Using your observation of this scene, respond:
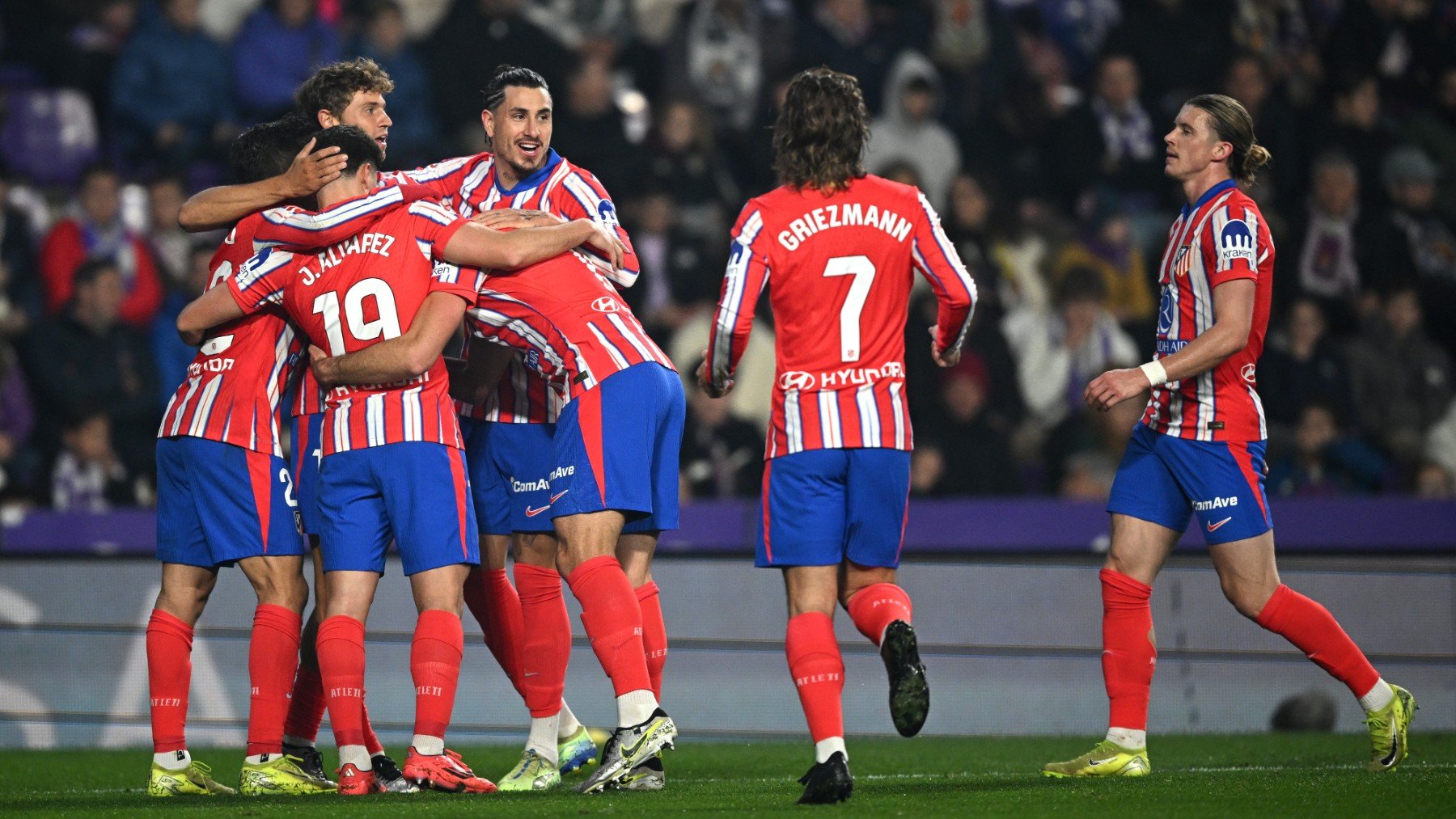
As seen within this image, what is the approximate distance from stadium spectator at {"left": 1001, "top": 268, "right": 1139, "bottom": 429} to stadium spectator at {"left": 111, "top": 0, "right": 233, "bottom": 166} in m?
5.40

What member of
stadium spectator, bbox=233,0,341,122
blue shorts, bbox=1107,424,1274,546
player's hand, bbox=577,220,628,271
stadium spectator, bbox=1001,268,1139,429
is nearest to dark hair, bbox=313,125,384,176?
player's hand, bbox=577,220,628,271

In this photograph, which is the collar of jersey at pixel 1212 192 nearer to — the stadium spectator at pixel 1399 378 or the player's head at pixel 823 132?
the player's head at pixel 823 132

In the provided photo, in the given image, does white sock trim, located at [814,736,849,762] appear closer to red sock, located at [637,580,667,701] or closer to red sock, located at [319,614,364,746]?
red sock, located at [637,580,667,701]

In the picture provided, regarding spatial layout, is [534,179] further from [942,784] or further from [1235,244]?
[942,784]

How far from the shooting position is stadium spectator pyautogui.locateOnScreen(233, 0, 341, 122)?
10.8m

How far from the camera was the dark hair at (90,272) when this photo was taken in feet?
32.2

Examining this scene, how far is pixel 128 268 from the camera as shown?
404 inches

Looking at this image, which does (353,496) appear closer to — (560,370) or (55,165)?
(560,370)

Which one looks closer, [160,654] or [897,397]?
[897,397]

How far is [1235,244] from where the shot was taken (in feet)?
17.2

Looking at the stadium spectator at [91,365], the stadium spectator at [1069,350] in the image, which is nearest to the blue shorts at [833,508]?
the stadium spectator at [1069,350]

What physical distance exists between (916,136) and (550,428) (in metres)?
5.86

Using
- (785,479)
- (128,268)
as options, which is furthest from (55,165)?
(785,479)

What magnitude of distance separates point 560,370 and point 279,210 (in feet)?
3.37
